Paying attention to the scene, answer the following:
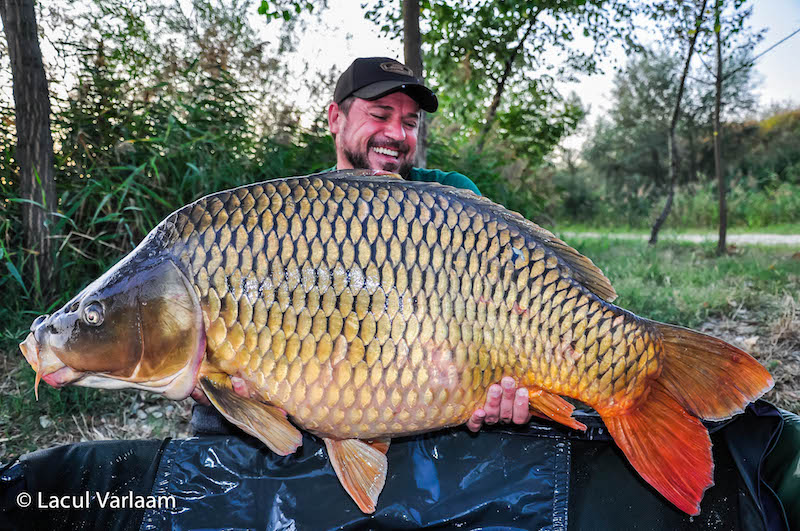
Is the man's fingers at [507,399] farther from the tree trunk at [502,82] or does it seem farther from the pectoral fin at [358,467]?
the tree trunk at [502,82]

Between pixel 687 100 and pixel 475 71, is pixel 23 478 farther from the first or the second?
pixel 687 100

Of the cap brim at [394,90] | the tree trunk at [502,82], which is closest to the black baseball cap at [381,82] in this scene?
the cap brim at [394,90]

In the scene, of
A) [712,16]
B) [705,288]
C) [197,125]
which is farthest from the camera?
[712,16]

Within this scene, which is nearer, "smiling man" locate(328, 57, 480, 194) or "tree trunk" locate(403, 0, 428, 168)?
"smiling man" locate(328, 57, 480, 194)

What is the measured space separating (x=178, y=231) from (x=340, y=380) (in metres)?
0.38

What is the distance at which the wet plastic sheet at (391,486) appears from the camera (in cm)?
127

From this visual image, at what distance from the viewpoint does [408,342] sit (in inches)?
36.4

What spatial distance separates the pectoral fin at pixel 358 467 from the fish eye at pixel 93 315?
1.46 ft

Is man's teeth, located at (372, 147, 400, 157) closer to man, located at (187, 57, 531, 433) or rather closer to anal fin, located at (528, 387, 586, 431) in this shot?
man, located at (187, 57, 531, 433)

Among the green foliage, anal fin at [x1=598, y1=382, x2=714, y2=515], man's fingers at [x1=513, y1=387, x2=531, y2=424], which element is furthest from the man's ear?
anal fin at [x1=598, y1=382, x2=714, y2=515]

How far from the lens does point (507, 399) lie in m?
1.04

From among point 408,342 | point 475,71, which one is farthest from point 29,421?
point 475,71

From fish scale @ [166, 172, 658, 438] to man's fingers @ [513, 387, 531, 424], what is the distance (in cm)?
7

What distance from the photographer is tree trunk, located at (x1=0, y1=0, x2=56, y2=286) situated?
81.0 inches
